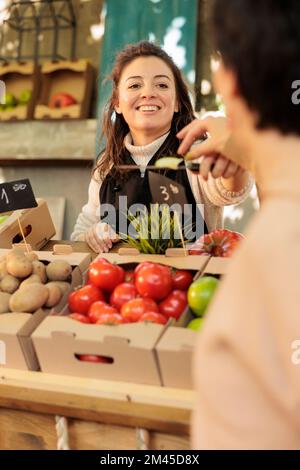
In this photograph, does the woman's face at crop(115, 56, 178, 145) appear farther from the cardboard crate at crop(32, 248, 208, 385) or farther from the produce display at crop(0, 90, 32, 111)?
the produce display at crop(0, 90, 32, 111)

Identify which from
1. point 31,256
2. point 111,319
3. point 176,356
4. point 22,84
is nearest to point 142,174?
point 31,256

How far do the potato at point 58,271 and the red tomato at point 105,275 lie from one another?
0.08 m

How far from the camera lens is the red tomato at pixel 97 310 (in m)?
1.22

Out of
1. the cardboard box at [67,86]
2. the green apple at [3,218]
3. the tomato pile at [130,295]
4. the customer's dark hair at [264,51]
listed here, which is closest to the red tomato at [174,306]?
the tomato pile at [130,295]

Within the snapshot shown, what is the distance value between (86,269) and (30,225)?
1.87 feet

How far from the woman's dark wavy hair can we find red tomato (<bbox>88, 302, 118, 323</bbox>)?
1.18 meters

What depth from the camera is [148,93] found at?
2281mm

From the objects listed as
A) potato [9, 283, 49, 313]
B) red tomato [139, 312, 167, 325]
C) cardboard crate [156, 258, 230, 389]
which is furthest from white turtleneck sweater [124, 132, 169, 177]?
cardboard crate [156, 258, 230, 389]

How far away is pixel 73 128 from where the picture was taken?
13.2ft

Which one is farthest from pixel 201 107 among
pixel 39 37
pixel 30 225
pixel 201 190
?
pixel 30 225

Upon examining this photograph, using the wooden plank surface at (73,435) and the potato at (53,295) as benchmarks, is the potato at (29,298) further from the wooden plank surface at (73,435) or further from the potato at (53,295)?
the wooden plank surface at (73,435)

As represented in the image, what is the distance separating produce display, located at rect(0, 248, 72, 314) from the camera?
4.12ft

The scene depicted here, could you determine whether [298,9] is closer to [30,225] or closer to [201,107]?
[30,225]

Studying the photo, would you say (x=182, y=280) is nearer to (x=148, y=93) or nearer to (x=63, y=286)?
(x=63, y=286)
